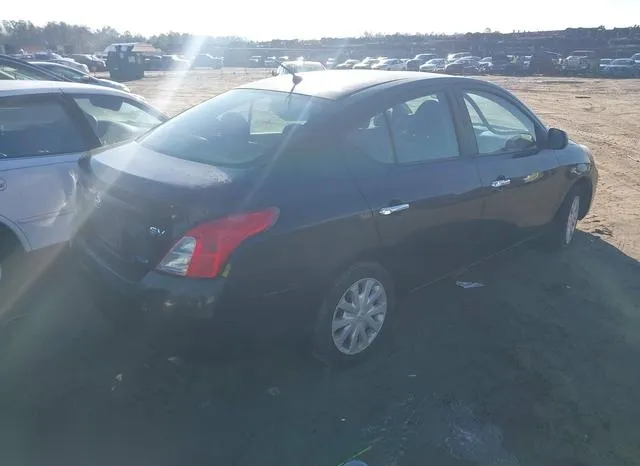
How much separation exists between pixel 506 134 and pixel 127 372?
3.50 metres

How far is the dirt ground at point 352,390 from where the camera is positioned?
2848mm

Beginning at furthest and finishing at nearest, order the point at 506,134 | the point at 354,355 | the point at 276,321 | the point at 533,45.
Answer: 1. the point at 533,45
2. the point at 506,134
3. the point at 354,355
4. the point at 276,321

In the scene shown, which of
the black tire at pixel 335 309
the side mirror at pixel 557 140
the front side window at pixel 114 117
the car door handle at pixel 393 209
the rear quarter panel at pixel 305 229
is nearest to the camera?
the rear quarter panel at pixel 305 229

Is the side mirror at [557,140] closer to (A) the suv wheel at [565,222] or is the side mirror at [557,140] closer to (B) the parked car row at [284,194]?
(B) the parked car row at [284,194]

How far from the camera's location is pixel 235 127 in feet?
11.6

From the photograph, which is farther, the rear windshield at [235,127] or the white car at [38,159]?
the white car at [38,159]

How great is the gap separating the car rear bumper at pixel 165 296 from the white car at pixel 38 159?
3.40 feet

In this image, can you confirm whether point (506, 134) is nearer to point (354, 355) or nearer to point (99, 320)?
point (354, 355)

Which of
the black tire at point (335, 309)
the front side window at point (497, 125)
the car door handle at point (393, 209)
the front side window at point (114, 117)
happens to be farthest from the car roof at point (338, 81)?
the front side window at point (114, 117)

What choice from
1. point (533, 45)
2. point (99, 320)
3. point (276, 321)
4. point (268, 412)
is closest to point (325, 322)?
point (276, 321)

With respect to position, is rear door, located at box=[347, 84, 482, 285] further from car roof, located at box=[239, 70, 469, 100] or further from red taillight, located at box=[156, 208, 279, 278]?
red taillight, located at box=[156, 208, 279, 278]

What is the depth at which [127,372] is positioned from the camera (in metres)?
3.44

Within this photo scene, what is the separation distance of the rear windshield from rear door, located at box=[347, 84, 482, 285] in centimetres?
44

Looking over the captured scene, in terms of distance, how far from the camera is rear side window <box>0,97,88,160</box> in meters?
4.03
